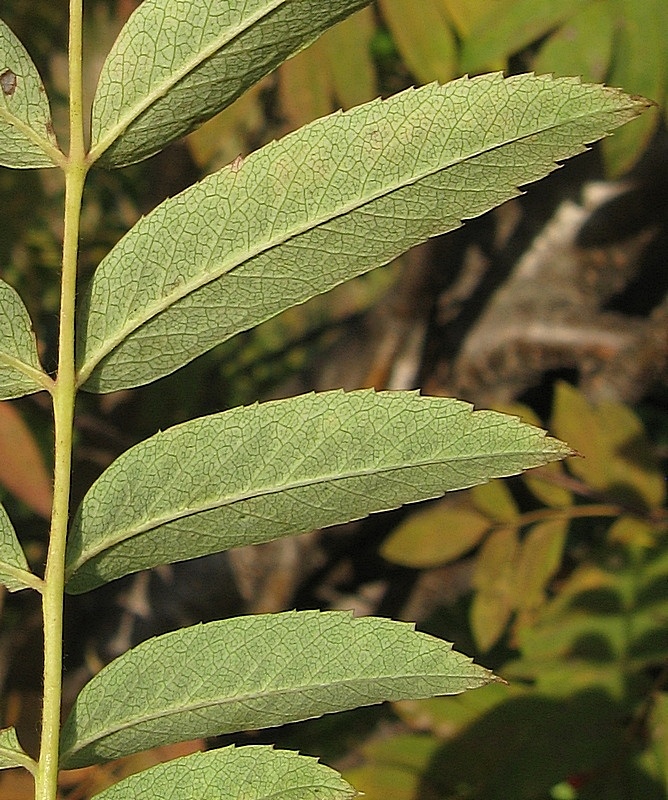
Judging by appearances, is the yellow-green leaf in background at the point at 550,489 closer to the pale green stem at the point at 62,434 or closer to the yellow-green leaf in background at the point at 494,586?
the yellow-green leaf in background at the point at 494,586

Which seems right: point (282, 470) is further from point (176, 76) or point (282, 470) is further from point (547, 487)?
point (547, 487)

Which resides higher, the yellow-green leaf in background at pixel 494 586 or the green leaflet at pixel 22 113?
the green leaflet at pixel 22 113

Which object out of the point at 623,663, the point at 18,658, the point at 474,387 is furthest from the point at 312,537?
the point at 623,663

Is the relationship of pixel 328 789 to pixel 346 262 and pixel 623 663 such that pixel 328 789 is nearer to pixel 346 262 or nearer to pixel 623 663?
pixel 346 262

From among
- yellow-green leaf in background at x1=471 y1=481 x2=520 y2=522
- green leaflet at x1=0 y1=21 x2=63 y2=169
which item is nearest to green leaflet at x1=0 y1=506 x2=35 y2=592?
green leaflet at x1=0 y1=21 x2=63 y2=169

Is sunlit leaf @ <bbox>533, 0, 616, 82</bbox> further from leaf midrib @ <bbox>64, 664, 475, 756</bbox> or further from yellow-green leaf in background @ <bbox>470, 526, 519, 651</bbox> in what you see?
leaf midrib @ <bbox>64, 664, 475, 756</bbox>

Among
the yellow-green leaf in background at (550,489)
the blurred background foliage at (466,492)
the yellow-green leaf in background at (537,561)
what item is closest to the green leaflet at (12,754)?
the blurred background foliage at (466,492)

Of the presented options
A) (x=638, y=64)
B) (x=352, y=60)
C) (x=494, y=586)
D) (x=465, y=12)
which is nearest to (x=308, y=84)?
(x=352, y=60)
